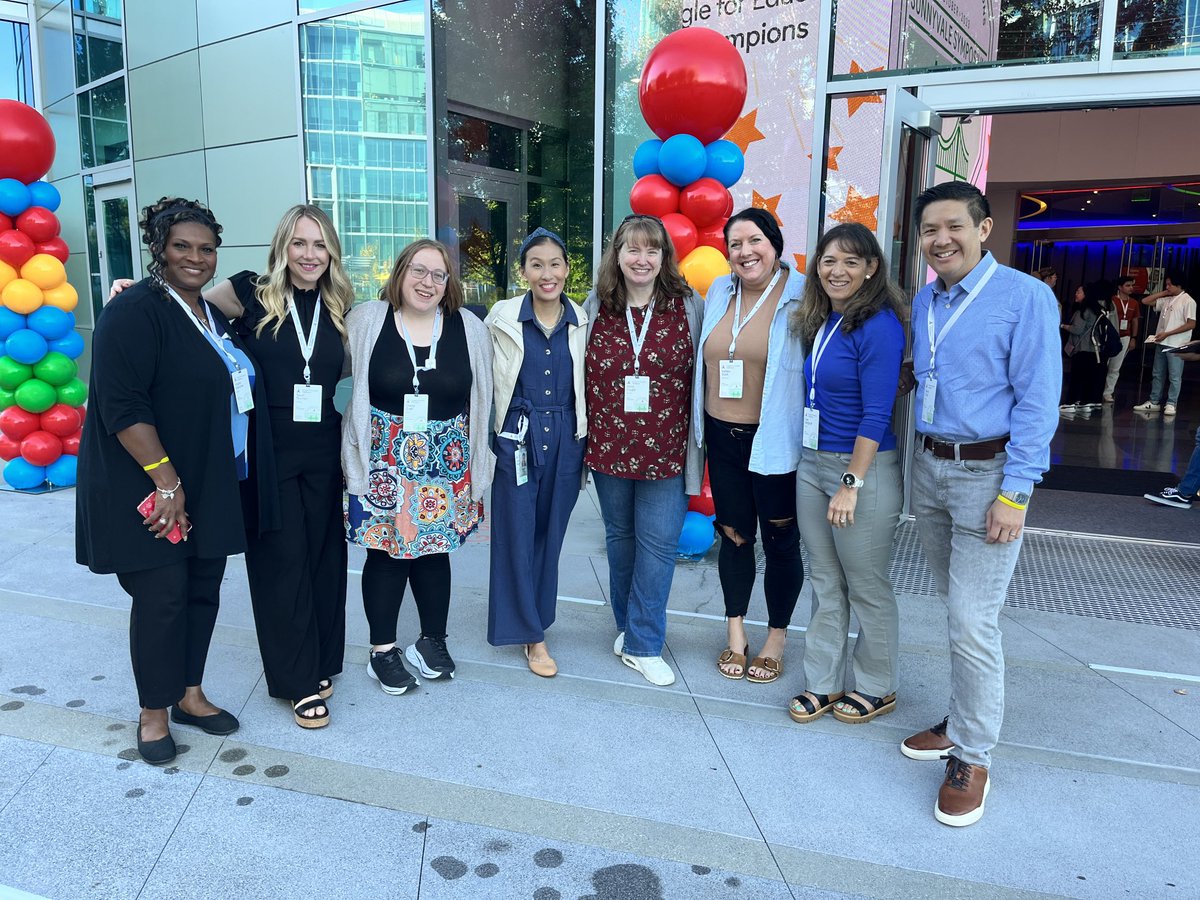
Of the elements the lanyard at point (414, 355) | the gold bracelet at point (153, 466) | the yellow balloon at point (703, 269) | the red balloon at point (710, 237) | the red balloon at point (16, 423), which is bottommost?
the red balloon at point (16, 423)

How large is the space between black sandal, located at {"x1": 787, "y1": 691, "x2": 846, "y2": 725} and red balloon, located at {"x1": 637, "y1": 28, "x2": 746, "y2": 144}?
2838mm

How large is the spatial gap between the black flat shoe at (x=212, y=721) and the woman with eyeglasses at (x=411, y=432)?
1.86 feet

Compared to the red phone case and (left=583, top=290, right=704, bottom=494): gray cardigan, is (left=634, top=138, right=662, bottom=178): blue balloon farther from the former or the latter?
the red phone case

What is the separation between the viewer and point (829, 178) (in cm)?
541

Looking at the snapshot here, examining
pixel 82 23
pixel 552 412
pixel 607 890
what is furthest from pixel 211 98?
pixel 607 890

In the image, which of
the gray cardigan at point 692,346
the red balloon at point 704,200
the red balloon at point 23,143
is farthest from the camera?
the red balloon at point 23,143

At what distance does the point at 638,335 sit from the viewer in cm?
341

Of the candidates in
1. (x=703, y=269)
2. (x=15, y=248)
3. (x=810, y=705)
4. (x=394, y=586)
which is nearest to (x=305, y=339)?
(x=394, y=586)

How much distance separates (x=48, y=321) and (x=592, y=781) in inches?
227

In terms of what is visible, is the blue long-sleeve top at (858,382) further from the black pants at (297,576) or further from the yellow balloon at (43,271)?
the yellow balloon at (43,271)

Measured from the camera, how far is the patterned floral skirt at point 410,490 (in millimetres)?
3217

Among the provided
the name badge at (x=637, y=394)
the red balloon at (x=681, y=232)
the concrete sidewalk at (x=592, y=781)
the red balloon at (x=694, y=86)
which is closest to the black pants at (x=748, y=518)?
the name badge at (x=637, y=394)

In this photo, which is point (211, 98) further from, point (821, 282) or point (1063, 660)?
point (1063, 660)

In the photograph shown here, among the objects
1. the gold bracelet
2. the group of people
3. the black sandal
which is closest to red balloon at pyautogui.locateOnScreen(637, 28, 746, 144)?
the group of people
